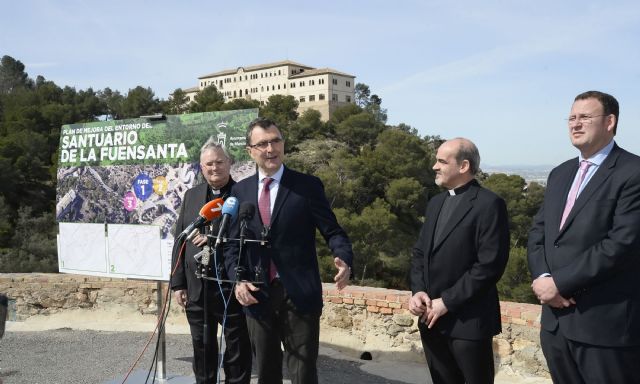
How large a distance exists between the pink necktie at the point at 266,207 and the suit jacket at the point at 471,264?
909mm

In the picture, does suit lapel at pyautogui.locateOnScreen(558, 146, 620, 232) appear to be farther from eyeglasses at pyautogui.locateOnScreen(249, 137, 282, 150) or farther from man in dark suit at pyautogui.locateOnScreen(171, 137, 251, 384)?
man in dark suit at pyautogui.locateOnScreen(171, 137, 251, 384)

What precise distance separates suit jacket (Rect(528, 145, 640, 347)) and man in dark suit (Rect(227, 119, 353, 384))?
111 cm

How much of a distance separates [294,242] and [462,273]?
959mm

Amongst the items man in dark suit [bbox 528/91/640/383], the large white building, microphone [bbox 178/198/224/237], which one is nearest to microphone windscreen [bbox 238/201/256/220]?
microphone [bbox 178/198/224/237]

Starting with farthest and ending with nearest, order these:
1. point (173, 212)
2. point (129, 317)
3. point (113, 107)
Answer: point (113, 107) < point (129, 317) < point (173, 212)

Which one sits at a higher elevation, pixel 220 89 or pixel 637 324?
pixel 220 89

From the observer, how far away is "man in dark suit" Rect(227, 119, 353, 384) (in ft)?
9.72

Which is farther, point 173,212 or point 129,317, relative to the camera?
point 129,317

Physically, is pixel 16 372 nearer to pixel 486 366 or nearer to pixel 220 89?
pixel 486 366

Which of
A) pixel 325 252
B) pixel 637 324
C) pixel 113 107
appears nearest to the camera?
pixel 637 324

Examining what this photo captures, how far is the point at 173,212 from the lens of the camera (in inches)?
197

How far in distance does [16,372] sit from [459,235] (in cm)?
451

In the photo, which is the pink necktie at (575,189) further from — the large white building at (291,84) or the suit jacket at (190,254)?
the large white building at (291,84)

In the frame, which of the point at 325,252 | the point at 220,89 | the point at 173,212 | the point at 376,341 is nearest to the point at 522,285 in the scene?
the point at 325,252
